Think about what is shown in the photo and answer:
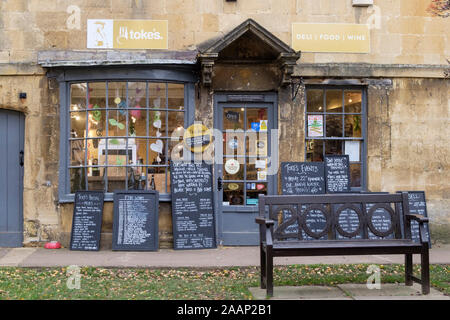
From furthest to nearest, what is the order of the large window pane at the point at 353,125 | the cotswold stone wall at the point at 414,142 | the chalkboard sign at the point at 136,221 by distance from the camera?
the large window pane at the point at 353,125, the cotswold stone wall at the point at 414,142, the chalkboard sign at the point at 136,221

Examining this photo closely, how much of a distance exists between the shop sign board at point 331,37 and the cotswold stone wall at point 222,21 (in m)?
0.10

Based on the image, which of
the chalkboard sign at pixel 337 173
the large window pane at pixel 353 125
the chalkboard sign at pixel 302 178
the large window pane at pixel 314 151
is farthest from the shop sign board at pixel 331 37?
the chalkboard sign at pixel 302 178

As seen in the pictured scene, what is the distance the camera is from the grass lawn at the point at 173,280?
513 cm

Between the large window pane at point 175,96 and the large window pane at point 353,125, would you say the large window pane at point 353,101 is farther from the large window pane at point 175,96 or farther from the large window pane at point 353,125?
the large window pane at point 175,96

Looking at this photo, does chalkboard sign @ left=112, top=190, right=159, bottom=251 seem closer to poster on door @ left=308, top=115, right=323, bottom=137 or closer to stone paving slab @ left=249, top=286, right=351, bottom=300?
stone paving slab @ left=249, top=286, right=351, bottom=300

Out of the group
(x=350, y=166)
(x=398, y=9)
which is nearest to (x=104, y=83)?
(x=350, y=166)

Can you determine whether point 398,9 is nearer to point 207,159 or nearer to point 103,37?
point 207,159

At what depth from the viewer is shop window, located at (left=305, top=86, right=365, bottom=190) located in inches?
328

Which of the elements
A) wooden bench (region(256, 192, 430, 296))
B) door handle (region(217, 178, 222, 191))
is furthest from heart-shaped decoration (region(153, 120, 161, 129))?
wooden bench (region(256, 192, 430, 296))

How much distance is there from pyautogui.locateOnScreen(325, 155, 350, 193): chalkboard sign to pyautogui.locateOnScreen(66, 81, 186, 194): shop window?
2.62 meters

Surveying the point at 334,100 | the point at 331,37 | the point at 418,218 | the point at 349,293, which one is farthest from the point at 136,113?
the point at 418,218

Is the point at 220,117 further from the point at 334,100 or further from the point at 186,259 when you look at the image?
the point at 186,259

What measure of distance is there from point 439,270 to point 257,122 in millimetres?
3748

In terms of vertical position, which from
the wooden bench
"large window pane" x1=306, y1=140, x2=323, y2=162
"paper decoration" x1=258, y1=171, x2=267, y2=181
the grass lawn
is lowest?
the grass lawn
